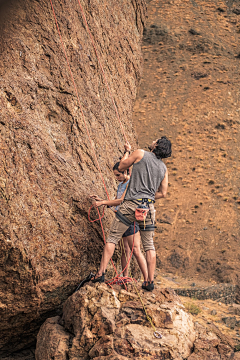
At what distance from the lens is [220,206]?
17469mm

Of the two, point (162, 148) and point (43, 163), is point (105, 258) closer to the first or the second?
point (43, 163)

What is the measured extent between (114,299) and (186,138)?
1770cm

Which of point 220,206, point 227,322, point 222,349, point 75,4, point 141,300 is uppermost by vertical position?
point 75,4

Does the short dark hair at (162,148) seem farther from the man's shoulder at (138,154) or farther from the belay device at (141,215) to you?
the belay device at (141,215)

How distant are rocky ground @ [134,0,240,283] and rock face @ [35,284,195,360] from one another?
11396 mm

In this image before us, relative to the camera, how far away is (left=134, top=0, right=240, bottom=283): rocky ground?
632 inches

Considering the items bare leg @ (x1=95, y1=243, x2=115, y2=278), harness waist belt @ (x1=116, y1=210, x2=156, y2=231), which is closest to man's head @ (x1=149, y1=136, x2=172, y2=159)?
harness waist belt @ (x1=116, y1=210, x2=156, y2=231)

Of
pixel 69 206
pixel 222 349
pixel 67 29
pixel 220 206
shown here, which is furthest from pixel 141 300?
pixel 220 206

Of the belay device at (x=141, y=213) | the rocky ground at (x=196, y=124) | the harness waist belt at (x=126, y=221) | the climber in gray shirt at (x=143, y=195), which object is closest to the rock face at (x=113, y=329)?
the climber in gray shirt at (x=143, y=195)

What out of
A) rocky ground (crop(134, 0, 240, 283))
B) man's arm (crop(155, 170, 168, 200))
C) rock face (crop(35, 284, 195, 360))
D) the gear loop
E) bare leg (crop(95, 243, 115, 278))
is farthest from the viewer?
rocky ground (crop(134, 0, 240, 283))

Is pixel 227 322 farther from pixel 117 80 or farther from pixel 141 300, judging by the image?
pixel 117 80

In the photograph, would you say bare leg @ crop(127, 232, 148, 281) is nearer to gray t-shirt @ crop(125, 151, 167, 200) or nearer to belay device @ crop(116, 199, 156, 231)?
belay device @ crop(116, 199, 156, 231)

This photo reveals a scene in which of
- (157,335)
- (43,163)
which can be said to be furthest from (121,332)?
(43,163)

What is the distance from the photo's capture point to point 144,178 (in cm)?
427
